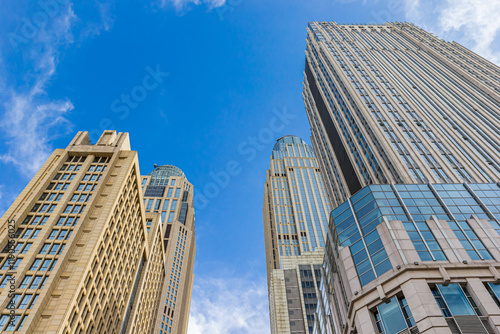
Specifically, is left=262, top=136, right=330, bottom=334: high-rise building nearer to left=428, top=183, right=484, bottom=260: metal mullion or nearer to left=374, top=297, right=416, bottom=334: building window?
left=428, top=183, right=484, bottom=260: metal mullion

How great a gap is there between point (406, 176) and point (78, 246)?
167 feet

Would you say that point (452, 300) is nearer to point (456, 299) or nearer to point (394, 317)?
point (456, 299)

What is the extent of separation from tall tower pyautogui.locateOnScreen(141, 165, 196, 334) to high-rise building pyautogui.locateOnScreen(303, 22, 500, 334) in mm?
63149

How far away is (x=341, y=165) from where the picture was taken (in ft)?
277

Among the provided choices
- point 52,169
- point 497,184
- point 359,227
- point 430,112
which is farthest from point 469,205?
point 52,169

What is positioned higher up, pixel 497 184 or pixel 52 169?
pixel 52 169

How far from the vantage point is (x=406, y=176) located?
5525 cm

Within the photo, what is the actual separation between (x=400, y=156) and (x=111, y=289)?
54.9 metres

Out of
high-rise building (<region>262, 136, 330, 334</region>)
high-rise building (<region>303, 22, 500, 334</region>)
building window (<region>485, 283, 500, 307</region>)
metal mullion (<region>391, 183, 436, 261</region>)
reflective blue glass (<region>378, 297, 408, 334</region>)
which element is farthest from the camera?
high-rise building (<region>262, 136, 330, 334</region>)

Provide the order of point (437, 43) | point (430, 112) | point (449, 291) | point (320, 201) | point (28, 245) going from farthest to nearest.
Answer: point (320, 201) < point (437, 43) < point (430, 112) < point (28, 245) < point (449, 291)

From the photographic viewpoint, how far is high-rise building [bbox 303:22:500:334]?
3212 centimetres

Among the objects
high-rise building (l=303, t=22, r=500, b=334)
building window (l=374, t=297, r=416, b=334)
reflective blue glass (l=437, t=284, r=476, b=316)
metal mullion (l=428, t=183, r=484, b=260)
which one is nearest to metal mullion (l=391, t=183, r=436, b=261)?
high-rise building (l=303, t=22, r=500, b=334)

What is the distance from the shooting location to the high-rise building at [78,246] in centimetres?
4706

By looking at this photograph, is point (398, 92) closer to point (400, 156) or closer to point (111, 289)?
point (400, 156)
